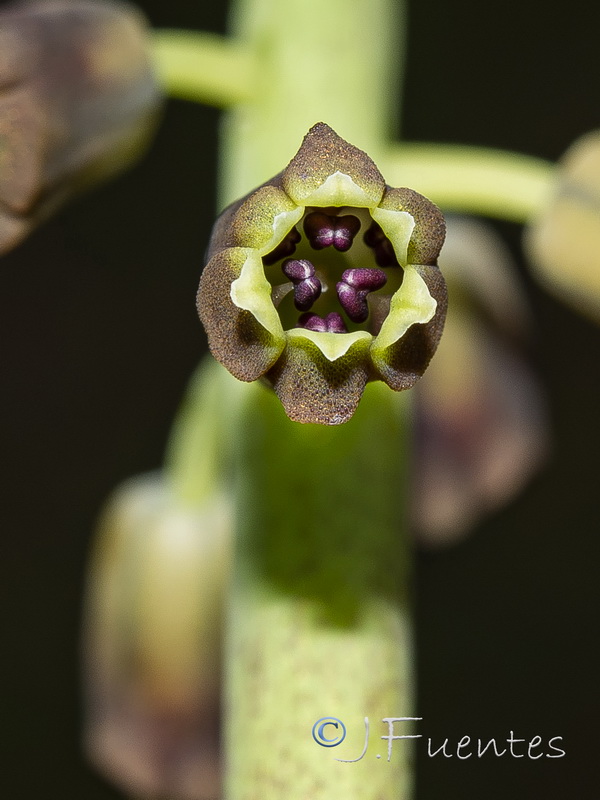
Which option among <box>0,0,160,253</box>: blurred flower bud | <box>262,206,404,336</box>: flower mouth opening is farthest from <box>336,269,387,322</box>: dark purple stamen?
<box>0,0,160,253</box>: blurred flower bud

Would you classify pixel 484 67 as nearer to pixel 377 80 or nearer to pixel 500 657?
pixel 500 657

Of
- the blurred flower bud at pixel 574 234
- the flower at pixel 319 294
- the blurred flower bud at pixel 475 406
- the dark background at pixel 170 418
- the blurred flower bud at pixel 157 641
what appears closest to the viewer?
the flower at pixel 319 294

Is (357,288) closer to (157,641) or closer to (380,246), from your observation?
(380,246)

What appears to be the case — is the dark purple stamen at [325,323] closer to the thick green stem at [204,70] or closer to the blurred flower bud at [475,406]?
the thick green stem at [204,70]

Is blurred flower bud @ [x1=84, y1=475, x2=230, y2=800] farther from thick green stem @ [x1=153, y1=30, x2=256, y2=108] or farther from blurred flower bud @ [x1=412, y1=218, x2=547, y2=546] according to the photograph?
thick green stem @ [x1=153, y1=30, x2=256, y2=108]

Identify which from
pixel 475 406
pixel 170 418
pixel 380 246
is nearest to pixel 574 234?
pixel 380 246

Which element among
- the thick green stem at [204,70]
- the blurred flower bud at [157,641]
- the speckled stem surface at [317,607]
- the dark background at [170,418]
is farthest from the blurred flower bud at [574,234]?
the dark background at [170,418]
